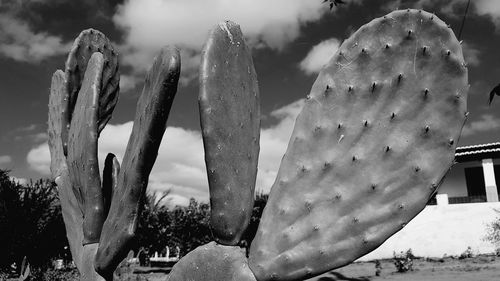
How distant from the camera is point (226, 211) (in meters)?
1.77

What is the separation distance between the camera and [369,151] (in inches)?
73.9

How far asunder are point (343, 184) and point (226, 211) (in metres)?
0.49

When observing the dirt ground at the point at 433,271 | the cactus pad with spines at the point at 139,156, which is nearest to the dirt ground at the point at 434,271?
the dirt ground at the point at 433,271

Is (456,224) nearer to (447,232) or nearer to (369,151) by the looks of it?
(447,232)

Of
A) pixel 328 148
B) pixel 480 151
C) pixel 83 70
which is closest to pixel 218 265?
pixel 328 148

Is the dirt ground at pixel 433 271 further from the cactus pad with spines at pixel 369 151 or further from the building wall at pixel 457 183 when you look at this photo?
the cactus pad with spines at pixel 369 151

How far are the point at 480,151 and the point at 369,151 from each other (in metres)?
A: 16.9

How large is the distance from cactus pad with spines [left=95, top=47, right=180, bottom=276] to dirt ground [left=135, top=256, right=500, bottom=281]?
9049 millimetres

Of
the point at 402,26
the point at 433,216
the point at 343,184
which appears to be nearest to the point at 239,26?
the point at 402,26

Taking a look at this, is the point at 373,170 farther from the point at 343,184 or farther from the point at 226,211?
the point at 226,211

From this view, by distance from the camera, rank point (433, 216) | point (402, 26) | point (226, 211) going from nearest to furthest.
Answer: point (226, 211)
point (402, 26)
point (433, 216)

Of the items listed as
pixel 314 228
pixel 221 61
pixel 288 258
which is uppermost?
pixel 221 61

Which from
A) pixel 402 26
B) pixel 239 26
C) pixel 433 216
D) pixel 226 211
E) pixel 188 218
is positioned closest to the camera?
pixel 226 211

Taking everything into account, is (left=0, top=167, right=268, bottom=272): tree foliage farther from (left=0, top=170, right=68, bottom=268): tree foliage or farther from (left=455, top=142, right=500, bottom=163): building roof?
(left=455, top=142, right=500, bottom=163): building roof
